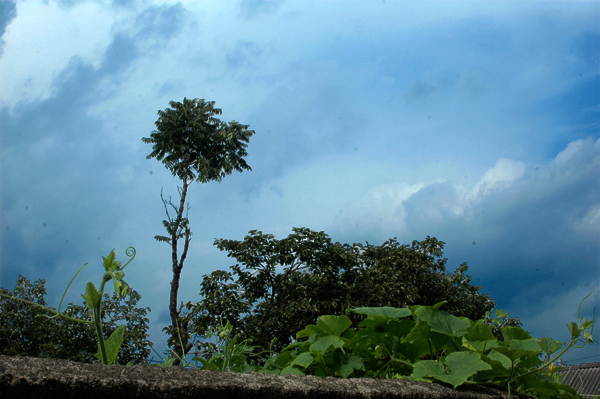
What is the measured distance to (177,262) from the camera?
13.8m

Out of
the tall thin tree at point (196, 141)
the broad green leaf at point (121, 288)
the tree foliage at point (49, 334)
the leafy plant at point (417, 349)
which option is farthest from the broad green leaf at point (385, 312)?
the tall thin tree at point (196, 141)

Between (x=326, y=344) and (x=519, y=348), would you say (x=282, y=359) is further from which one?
(x=519, y=348)

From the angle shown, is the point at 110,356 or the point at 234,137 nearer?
the point at 110,356

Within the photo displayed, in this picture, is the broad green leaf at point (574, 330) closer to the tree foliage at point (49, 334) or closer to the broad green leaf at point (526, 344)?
the broad green leaf at point (526, 344)

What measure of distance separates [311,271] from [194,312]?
3306 mm

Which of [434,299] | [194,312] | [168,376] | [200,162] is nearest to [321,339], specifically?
[168,376]

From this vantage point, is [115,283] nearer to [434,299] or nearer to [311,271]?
[311,271]

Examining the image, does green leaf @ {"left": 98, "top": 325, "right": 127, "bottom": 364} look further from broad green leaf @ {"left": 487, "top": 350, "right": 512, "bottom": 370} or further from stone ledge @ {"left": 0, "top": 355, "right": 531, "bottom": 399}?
broad green leaf @ {"left": 487, "top": 350, "right": 512, "bottom": 370}

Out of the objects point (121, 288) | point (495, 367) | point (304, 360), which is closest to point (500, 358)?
point (495, 367)

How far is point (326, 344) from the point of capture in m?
0.77

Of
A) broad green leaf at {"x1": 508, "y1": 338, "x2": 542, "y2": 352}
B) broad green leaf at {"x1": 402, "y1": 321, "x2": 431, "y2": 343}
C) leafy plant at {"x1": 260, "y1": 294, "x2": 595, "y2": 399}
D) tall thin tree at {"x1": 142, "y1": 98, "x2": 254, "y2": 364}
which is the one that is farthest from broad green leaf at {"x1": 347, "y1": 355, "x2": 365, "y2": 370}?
tall thin tree at {"x1": 142, "y1": 98, "x2": 254, "y2": 364}

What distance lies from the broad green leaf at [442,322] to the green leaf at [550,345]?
0.23 meters

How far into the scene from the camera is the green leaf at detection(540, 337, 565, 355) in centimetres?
89

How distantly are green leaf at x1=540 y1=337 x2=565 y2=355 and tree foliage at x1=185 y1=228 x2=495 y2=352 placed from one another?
8.81 metres
